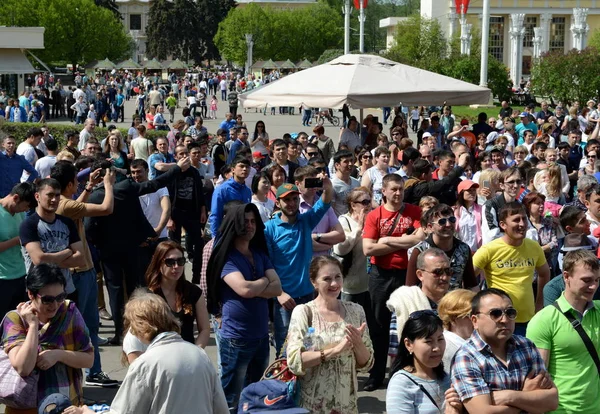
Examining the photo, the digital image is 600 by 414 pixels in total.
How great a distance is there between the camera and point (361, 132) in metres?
17.9

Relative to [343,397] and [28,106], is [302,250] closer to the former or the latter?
[343,397]

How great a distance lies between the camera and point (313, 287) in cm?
801

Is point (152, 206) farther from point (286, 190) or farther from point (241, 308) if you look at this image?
point (241, 308)

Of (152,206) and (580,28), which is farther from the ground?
(580,28)

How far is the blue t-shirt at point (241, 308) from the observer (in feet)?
22.2

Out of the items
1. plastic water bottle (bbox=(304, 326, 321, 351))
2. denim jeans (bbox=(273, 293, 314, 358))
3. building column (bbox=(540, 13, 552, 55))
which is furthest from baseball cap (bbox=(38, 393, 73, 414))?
building column (bbox=(540, 13, 552, 55))

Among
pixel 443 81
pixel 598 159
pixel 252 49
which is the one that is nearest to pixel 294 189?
pixel 598 159

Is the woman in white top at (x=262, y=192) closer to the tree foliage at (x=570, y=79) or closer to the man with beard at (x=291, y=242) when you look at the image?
the man with beard at (x=291, y=242)

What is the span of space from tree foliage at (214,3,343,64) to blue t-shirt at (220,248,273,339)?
328 ft

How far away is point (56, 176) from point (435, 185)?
417cm

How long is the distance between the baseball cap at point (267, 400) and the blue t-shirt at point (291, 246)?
2.42 meters

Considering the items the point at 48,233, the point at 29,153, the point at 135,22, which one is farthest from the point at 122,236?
the point at 135,22

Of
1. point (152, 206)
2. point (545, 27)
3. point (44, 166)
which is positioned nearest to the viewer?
point (152, 206)

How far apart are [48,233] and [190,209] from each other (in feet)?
14.0
